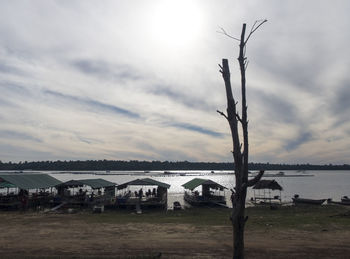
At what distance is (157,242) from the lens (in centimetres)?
1631

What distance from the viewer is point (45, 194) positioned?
43.6 metres

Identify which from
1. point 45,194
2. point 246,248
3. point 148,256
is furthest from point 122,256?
point 45,194

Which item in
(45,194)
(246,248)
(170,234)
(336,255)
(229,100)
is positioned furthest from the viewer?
(45,194)

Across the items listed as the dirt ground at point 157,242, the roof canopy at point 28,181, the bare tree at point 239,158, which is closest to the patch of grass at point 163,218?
the dirt ground at point 157,242

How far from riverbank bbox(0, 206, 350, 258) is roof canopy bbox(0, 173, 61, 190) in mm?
11876

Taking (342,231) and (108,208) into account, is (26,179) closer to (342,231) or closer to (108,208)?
(108,208)

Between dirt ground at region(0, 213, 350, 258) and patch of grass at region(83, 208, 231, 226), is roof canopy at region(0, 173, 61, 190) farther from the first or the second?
dirt ground at region(0, 213, 350, 258)

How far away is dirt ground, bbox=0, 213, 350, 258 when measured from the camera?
13764 millimetres

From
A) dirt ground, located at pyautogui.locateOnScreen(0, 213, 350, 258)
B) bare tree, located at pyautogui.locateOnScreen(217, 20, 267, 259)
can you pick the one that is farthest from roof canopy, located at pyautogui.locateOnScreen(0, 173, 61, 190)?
bare tree, located at pyautogui.locateOnScreen(217, 20, 267, 259)

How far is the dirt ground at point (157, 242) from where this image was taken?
13764 mm

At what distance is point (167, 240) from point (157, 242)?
76 cm

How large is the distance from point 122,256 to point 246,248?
582 cm

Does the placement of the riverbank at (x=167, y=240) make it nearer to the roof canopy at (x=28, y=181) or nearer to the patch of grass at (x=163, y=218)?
the patch of grass at (x=163, y=218)

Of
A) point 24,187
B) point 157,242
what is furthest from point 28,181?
point 157,242
